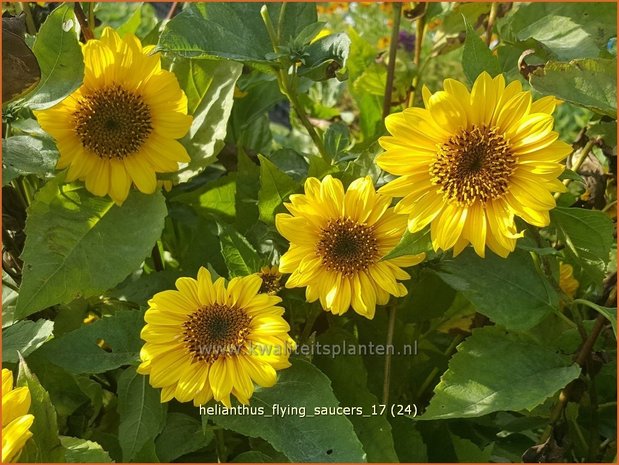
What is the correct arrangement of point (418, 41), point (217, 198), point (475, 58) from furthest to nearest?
point (418, 41)
point (217, 198)
point (475, 58)

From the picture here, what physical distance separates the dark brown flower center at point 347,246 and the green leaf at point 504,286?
72 mm

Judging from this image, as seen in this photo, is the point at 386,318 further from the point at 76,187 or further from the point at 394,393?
the point at 76,187

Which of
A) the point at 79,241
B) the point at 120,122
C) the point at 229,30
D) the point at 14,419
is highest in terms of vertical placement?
the point at 229,30

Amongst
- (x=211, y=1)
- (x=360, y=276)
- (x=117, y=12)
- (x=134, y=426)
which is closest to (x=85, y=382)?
(x=134, y=426)

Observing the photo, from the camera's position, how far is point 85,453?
672mm

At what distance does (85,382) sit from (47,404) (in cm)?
17

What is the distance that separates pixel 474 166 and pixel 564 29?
272mm

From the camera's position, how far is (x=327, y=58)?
795 millimetres

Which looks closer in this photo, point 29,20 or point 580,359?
point 580,359

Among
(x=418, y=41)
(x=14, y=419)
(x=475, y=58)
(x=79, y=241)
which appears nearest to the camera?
(x=14, y=419)

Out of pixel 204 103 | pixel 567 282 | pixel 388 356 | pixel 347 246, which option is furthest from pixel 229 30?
pixel 567 282

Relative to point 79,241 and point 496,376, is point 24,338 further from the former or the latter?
point 496,376

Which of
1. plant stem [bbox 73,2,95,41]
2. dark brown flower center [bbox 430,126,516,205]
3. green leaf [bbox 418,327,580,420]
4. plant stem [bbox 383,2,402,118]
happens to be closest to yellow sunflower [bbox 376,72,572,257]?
dark brown flower center [bbox 430,126,516,205]

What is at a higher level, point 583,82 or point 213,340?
point 583,82
